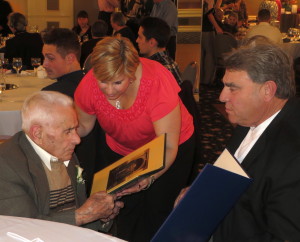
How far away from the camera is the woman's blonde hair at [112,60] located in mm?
2607

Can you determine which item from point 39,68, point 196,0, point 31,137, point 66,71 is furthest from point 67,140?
point 196,0

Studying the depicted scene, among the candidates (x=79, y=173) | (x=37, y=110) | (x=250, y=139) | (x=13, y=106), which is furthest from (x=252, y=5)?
(x=37, y=110)

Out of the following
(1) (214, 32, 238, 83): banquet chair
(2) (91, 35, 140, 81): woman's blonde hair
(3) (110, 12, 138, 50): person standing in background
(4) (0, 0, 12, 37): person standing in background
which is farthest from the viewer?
(4) (0, 0, 12, 37): person standing in background

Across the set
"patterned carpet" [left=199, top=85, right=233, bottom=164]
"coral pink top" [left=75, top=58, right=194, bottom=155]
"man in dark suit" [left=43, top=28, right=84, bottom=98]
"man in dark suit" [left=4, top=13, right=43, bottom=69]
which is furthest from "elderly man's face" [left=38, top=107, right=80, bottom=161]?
"man in dark suit" [left=4, top=13, right=43, bottom=69]

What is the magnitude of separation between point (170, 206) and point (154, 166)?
117 centimetres

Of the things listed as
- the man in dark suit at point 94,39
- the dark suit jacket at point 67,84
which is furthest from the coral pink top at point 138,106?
the man in dark suit at point 94,39

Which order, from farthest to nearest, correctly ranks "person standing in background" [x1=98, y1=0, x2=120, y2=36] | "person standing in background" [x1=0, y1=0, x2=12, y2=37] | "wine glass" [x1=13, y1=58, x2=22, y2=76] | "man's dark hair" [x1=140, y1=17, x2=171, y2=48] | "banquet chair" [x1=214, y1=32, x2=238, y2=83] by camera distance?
"person standing in background" [x1=0, y1=0, x2=12, y2=37], "person standing in background" [x1=98, y1=0, x2=120, y2=36], "banquet chair" [x1=214, y1=32, x2=238, y2=83], "wine glass" [x1=13, y1=58, x2=22, y2=76], "man's dark hair" [x1=140, y1=17, x2=171, y2=48]

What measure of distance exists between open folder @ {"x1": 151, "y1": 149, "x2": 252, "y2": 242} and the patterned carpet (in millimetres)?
2440

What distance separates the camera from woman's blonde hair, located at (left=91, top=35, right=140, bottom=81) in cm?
261

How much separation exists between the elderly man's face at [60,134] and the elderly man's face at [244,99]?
2.11 feet

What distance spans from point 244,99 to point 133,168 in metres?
0.54

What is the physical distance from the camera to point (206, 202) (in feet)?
6.13

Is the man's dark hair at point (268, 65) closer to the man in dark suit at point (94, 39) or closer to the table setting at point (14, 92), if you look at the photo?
the table setting at point (14, 92)

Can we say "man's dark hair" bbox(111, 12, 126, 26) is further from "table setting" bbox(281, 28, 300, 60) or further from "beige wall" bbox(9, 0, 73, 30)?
"beige wall" bbox(9, 0, 73, 30)
